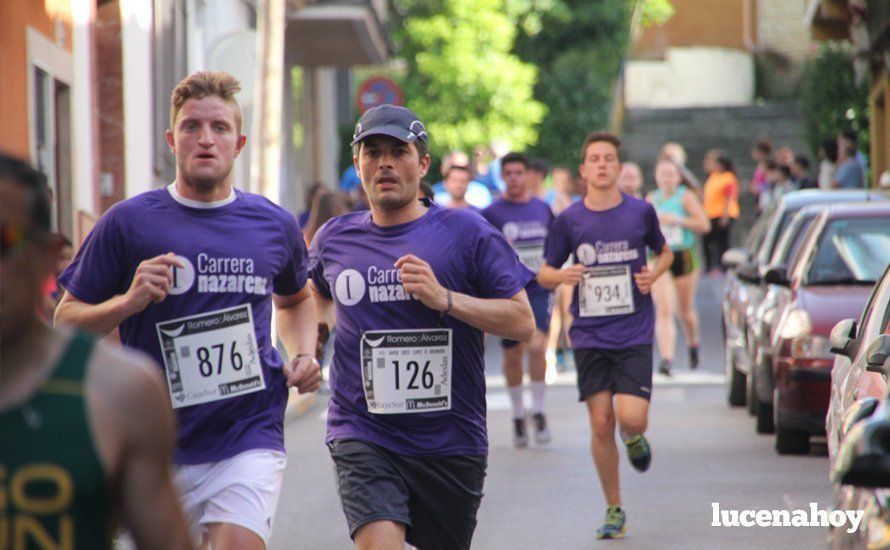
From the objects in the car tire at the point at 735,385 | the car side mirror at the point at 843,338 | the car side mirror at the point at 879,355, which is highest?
the car side mirror at the point at 879,355

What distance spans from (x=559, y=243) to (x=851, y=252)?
9.52 feet

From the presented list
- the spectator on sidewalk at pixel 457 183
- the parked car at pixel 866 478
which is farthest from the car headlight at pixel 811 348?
the parked car at pixel 866 478

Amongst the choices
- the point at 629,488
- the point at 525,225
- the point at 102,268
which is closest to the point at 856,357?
the point at 102,268

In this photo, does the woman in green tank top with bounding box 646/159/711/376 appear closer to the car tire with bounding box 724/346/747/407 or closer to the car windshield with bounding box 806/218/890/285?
the car tire with bounding box 724/346/747/407

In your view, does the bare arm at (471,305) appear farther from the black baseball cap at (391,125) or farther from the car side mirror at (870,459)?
the car side mirror at (870,459)

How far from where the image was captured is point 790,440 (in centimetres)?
1233

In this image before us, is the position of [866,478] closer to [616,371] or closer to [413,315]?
[413,315]

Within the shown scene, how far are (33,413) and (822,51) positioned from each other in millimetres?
37401

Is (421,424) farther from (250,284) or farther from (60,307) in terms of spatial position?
(60,307)

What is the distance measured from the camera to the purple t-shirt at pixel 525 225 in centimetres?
1485

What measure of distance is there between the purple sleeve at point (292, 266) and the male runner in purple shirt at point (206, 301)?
0.04m

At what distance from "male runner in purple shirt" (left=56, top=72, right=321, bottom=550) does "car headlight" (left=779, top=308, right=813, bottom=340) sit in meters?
6.49

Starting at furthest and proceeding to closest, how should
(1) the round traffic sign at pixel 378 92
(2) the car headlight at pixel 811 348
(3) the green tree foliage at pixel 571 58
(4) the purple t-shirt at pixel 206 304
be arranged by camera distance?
(3) the green tree foliage at pixel 571 58 < (1) the round traffic sign at pixel 378 92 < (2) the car headlight at pixel 811 348 < (4) the purple t-shirt at pixel 206 304

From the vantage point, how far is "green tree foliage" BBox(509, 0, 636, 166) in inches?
2048
